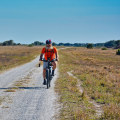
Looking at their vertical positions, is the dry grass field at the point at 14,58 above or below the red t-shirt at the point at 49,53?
below

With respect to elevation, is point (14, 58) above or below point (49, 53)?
below

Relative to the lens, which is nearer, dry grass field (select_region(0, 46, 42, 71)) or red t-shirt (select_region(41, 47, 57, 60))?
red t-shirt (select_region(41, 47, 57, 60))

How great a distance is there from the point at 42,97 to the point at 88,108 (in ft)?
7.68

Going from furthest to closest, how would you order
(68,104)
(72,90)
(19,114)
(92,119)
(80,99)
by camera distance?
(72,90) < (80,99) < (68,104) < (19,114) < (92,119)

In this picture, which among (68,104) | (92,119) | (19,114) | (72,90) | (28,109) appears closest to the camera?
(92,119)

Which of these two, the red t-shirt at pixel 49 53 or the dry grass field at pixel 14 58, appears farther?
the dry grass field at pixel 14 58

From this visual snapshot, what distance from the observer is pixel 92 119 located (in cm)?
631

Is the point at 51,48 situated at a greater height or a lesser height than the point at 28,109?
greater

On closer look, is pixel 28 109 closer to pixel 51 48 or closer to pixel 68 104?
pixel 68 104

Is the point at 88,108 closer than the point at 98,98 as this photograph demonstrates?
Yes

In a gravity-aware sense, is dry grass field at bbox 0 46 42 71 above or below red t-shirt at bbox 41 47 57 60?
below

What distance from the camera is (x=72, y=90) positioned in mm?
11242

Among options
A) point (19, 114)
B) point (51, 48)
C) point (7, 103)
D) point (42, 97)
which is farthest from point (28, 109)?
point (51, 48)

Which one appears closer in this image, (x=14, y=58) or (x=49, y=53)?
(x=49, y=53)
